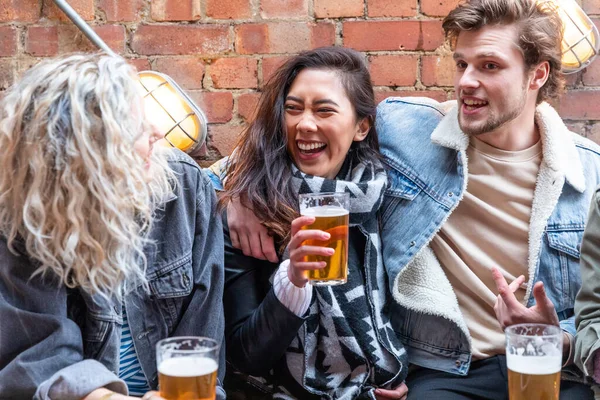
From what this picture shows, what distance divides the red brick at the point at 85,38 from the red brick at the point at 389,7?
0.75m

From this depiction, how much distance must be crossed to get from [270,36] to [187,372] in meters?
1.43

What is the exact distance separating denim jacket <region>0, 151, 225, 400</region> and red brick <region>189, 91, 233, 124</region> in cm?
65

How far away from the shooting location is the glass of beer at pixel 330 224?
1.52m

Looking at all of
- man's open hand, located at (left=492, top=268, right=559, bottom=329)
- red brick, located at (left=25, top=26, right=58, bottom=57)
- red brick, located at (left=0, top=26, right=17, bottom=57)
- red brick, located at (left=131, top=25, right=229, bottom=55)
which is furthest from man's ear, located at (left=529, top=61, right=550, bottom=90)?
red brick, located at (left=0, top=26, right=17, bottom=57)

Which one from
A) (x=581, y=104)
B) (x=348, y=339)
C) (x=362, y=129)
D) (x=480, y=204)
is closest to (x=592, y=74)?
(x=581, y=104)

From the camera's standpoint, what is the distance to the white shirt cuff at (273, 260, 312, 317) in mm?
1684

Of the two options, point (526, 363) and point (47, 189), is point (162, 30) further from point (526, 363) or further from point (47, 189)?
point (526, 363)

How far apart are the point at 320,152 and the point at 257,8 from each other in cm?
67

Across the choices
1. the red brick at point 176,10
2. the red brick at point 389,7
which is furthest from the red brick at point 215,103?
the red brick at point 389,7

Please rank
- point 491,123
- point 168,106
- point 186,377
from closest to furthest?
point 186,377 → point 491,123 → point 168,106

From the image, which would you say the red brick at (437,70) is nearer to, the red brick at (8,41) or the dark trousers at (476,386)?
the dark trousers at (476,386)

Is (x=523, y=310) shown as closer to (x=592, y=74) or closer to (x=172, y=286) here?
(x=172, y=286)

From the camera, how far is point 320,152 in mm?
1938

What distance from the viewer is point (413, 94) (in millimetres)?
2414
